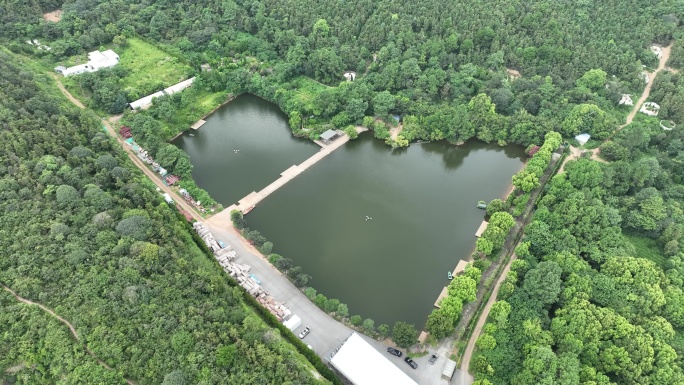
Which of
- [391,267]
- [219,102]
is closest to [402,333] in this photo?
[391,267]

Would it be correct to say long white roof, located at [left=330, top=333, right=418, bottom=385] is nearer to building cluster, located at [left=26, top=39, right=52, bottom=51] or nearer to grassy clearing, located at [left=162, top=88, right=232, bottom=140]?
grassy clearing, located at [left=162, top=88, right=232, bottom=140]

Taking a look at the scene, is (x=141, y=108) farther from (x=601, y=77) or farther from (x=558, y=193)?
(x=601, y=77)

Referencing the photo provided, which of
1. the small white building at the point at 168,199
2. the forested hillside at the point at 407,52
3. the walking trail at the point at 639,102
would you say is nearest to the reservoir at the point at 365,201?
the forested hillside at the point at 407,52

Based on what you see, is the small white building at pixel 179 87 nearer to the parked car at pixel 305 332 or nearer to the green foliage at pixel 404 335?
the parked car at pixel 305 332

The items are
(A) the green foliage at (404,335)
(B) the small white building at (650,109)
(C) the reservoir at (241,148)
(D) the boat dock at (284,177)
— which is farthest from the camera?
(B) the small white building at (650,109)

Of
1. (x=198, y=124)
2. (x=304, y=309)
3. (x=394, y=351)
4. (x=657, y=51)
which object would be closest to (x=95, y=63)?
(x=198, y=124)
